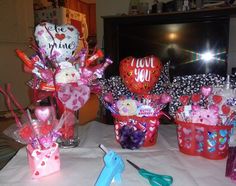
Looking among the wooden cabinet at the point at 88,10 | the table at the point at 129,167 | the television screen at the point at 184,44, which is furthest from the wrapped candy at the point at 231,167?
the wooden cabinet at the point at 88,10

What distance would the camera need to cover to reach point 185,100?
27.4 inches

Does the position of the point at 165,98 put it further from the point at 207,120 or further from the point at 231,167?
the point at 231,167

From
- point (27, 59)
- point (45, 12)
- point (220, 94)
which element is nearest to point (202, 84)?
point (220, 94)

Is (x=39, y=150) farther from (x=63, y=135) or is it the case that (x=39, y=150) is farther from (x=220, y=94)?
(x=220, y=94)

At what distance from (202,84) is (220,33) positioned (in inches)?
63.0

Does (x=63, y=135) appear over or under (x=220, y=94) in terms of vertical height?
under

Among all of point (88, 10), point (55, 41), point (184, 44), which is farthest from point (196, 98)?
point (88, 10)

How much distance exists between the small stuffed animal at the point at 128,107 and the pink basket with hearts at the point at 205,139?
0.43 ft

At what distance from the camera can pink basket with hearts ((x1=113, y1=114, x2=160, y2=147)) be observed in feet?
2.48

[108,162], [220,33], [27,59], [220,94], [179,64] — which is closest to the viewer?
[108,162]

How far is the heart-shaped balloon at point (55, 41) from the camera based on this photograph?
800 millimetres

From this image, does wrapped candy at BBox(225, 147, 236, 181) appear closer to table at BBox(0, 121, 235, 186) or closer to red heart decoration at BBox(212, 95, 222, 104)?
table at BBox(0, 121, 235, 186)

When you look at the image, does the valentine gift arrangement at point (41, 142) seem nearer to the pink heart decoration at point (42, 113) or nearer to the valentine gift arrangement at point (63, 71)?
the pink heart decoration at point (42, 113)

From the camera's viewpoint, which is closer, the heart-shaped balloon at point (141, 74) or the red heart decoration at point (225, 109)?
the red heart decoration at point (225, 109)
